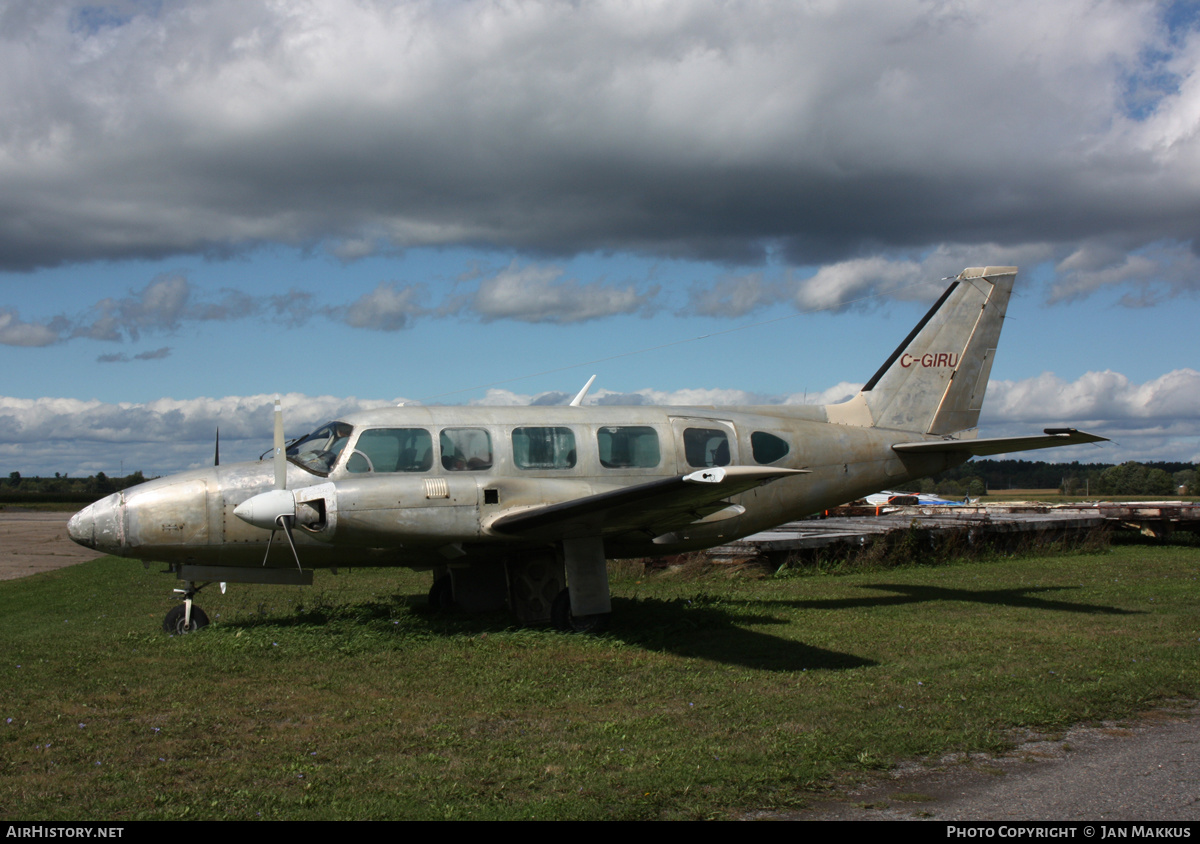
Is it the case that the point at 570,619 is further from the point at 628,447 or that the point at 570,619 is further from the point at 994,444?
the point at 994,444

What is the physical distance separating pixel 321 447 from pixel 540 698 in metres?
5.08

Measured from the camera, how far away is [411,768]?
237 inches

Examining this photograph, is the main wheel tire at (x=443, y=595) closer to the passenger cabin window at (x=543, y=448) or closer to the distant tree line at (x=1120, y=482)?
the passenger cabin window at (x=543, y=448)

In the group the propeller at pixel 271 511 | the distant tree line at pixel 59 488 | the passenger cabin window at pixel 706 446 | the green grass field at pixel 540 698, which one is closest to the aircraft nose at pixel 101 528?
the green grass field at pixel 540 698

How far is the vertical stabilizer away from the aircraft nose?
1047 centimetres

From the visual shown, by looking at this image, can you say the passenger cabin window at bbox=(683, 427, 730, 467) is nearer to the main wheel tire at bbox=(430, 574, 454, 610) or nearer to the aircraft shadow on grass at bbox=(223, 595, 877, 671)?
the aircraft shadow on grass at bbox=(223, 595, 877, 671)

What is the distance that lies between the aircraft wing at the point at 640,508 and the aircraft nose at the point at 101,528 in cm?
448

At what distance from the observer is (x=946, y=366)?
589 inches

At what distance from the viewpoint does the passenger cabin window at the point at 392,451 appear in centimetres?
1123

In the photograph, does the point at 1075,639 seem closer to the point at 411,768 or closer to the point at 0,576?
the point at 411,768

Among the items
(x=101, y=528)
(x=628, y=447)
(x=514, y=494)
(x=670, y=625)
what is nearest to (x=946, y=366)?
(x=628, y=447)

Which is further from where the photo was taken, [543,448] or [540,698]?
[543,448]

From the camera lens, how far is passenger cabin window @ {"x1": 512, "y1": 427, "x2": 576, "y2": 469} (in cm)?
1179

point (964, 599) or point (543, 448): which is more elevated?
point (543, 448)
